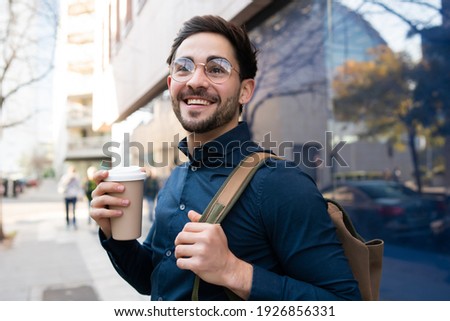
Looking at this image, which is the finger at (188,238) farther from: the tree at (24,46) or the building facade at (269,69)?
the tree at (24,46)

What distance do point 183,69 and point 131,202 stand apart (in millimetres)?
440

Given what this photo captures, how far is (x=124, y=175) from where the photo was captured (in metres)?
1.08

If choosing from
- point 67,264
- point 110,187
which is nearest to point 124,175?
point 110,187

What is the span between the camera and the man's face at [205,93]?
3.66 ft

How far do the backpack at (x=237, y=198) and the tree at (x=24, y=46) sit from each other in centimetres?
Result: 275

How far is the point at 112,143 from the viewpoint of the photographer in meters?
2.53

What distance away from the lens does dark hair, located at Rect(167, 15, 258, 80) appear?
45.4 inches

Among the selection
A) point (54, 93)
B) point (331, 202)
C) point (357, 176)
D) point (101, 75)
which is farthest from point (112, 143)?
point (357, 176)

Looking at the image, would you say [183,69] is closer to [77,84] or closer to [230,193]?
[230,193]

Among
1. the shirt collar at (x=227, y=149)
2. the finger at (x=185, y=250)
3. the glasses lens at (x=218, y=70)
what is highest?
the glasses lens at (x=218, y=70)

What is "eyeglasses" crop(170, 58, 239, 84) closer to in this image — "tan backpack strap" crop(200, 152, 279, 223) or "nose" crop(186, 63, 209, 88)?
"nose" crop(186, 63, 209, 88)

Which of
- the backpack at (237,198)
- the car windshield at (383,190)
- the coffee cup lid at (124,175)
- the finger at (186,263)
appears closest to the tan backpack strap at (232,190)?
the backpack at (237,198)

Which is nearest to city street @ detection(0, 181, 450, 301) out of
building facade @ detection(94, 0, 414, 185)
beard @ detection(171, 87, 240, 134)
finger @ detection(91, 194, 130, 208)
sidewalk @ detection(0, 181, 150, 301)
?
sidewalk @ detection(0, 181, 150, 301)

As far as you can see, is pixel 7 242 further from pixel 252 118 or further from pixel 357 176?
pixel 357 176
